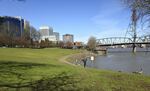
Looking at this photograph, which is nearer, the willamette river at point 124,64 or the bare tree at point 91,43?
the willamette river at point 124,64

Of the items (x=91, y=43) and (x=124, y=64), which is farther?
(x=91, y=43)

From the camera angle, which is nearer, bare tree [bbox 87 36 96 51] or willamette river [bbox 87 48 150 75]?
willamette river [bbox 87 48 150 75]

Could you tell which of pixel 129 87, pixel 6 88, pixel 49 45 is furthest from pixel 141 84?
pixel 49 45

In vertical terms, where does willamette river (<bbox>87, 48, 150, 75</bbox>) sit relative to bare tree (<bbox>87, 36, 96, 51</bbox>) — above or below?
below

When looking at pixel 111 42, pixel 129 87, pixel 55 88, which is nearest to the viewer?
pixel 55 88

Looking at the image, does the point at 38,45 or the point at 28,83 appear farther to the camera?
the point at 38,45

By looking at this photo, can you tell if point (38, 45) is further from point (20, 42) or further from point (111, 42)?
point (111, 42)

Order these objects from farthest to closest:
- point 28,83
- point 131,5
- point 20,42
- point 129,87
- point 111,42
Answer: point 111,42 < point 20,42 < point 131,5 < point 129,87 < point 28,83

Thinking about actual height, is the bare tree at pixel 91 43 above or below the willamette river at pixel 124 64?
above

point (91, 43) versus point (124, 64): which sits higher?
point (91, 43)

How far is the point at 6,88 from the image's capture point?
9.95m

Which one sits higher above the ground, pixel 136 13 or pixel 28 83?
pixel 136 13

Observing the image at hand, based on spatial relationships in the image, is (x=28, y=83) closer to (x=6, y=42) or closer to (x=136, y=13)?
(x=136, y=13)

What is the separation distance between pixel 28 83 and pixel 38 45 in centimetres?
13086
